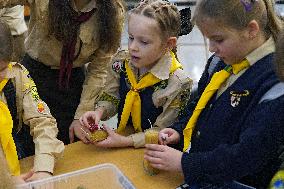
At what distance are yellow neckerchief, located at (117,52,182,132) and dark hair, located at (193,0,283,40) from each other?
41cm

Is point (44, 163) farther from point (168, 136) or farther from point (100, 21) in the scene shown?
point (100, 21)

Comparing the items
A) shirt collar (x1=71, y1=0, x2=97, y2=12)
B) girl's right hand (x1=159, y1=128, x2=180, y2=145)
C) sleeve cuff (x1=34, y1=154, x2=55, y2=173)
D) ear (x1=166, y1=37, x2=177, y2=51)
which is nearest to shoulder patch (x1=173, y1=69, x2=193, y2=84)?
ear (x1=166, y1=37, x2=177, y2=51)

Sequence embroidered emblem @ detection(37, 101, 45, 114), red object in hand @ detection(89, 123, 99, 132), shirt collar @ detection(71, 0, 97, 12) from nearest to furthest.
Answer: embroidered emblem @ detection(37, 101, 45, 114), red object in hand @ detection(89, 123, 99, 132), shirt collar @ detection(71, 0, 97, 12)

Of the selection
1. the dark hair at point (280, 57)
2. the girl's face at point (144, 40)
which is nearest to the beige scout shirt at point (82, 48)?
the girl's face at point (144, 40)

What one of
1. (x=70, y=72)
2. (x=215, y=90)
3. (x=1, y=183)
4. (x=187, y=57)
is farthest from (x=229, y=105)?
(x=187, y=57)

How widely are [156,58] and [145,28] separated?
0.13 metres

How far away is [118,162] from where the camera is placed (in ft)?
5.16

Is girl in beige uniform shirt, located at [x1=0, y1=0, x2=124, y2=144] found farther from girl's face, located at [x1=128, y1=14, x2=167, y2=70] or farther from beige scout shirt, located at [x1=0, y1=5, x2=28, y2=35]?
beige scout shirt, located at [x1=0, y1=5, x2=28, y2=35]

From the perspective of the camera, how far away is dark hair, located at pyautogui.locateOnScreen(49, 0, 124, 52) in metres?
1.83

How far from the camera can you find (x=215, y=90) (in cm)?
147

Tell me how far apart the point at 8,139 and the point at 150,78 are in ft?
1.91

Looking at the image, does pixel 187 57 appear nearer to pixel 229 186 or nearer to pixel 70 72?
pixel 70 72

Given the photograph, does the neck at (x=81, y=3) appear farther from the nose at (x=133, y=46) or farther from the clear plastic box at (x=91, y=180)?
the clear plastic box at (x=91, y=180)

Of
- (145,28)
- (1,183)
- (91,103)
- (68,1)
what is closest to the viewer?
(1,183)
